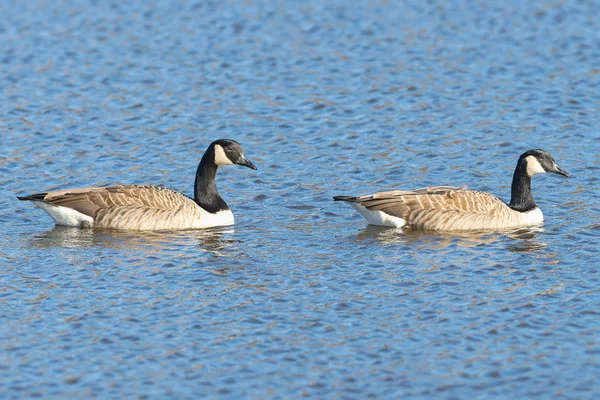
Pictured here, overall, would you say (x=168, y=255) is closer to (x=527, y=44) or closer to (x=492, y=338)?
(x=492, y=338)

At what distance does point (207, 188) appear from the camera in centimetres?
1684

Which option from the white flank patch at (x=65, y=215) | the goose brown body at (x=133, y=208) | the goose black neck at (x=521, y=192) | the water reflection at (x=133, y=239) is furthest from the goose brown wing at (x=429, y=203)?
the white flank patch at (x=65, y=215)

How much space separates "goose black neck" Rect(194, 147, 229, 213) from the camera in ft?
54.3

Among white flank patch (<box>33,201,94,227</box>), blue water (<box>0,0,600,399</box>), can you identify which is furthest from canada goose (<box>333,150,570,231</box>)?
white flank patch (<box>33,201,94,227</box>)

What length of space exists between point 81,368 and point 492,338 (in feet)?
13.6

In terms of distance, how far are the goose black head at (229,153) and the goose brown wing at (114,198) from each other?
0.88m

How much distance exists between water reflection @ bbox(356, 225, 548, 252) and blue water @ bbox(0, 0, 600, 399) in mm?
64

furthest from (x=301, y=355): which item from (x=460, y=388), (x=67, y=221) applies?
(x=67, y=221)

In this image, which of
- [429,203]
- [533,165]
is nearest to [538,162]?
[533,165]

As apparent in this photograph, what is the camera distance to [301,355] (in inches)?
440

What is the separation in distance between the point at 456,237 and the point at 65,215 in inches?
218

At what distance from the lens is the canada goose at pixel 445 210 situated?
52.5 feet

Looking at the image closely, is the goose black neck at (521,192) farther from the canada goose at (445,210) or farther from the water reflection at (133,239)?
the water reflection at (133,239)

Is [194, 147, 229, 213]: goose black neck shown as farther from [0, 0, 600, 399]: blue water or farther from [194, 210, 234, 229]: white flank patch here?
[0, 0, 600, 399]: blue water
